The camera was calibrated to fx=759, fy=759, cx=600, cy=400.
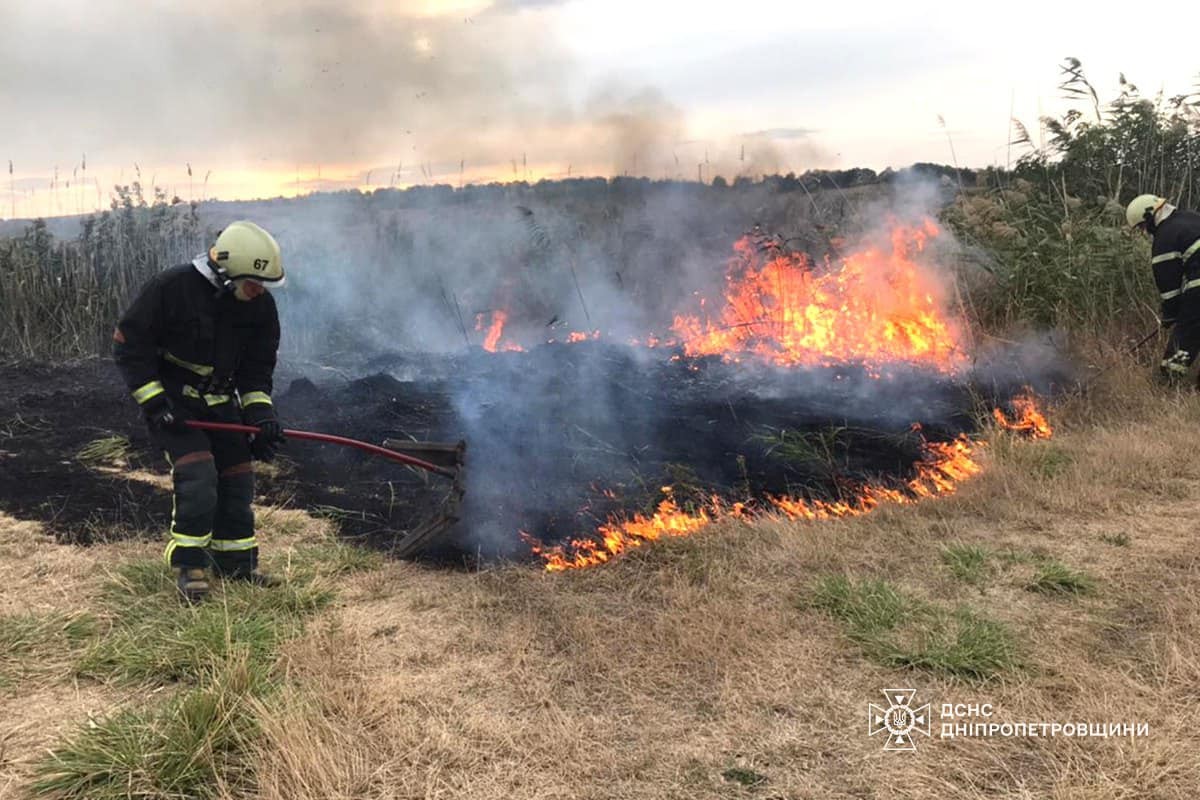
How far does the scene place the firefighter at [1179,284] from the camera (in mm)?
7594

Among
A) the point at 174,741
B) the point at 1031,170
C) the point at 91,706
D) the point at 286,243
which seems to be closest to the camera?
the point at 174,741

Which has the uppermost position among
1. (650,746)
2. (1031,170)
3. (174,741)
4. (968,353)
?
(1031,170)

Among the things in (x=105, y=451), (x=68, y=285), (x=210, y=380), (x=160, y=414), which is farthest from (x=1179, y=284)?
(x=68, y=285)

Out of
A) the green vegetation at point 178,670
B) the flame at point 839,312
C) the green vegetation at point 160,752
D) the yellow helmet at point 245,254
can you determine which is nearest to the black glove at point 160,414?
the yellow helmet at point 245,254

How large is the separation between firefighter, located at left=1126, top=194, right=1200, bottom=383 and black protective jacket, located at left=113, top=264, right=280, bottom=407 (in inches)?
330

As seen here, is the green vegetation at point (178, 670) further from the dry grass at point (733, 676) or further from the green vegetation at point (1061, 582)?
the green vegetation at point (1061, 582)

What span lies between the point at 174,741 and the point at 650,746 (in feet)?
5.65

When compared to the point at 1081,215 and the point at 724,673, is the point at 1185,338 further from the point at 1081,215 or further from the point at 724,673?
the point at 724,673

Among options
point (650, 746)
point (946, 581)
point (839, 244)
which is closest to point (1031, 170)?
point (839, 244)

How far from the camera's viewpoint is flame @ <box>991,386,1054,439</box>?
7070mm

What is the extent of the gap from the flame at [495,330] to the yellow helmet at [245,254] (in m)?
8.24

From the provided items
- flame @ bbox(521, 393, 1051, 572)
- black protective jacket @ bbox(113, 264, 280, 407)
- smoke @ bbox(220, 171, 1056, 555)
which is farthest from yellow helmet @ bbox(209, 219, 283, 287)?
flame @ bbox(521, 393, 1051, 572)

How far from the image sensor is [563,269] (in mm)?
14141

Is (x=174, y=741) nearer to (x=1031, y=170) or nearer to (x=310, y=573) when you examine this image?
(x=310, y=573)
